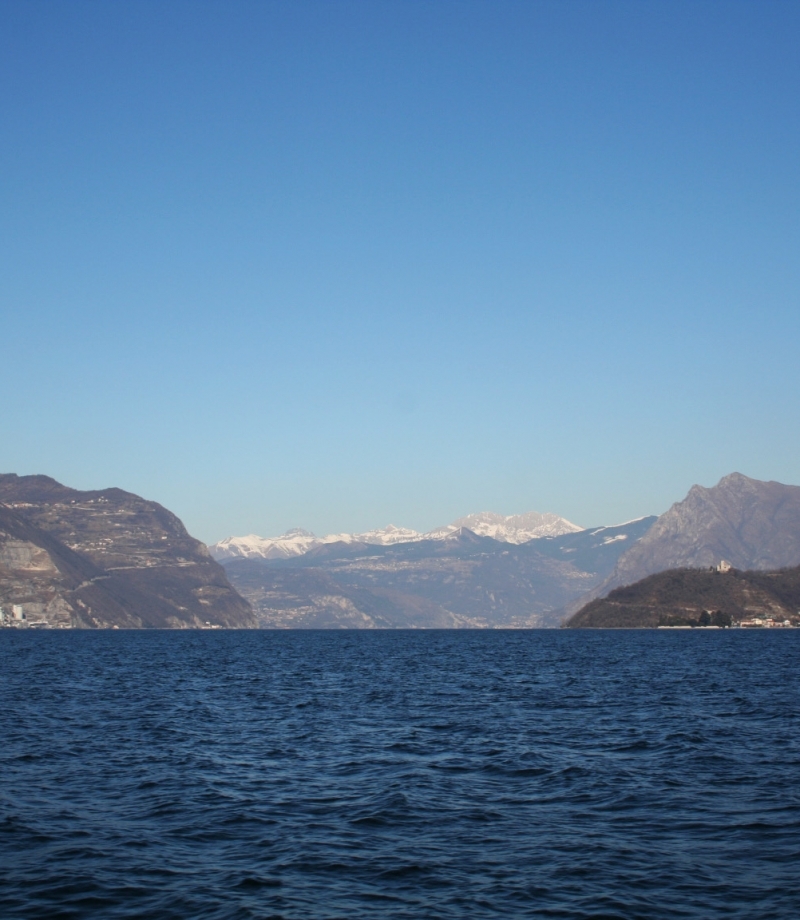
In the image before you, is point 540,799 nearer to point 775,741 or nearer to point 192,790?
point 192,790

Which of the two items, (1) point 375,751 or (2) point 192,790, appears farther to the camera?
(1) point 375,751

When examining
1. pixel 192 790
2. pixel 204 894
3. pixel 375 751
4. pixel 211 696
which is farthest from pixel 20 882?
pixel 211 696

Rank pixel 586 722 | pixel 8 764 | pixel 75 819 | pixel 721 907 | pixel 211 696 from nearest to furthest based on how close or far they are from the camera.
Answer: pixel 721 907
pixel 75 819
pixel 8 764
pixel 586 722
pixel 211 696

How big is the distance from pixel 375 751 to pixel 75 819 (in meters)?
18.3

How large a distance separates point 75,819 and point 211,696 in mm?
48121

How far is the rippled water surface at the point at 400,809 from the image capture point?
25.5 meters

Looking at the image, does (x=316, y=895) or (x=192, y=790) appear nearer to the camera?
(x=316, y=895)

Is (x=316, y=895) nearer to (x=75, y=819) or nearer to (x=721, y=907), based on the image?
(x=721, y=907)

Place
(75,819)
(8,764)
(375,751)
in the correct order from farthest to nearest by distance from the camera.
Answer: (375,751)
(8,764)
(75,819)

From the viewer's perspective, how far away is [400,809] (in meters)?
35.6

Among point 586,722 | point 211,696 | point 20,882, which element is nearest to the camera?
point 20,882

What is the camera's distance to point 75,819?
33844 mm

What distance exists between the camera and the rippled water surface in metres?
25.5

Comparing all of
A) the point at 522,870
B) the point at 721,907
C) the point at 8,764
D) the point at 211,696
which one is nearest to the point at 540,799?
the point at 522,870
